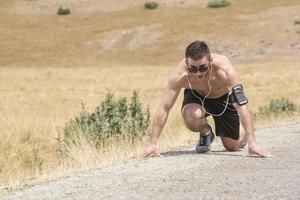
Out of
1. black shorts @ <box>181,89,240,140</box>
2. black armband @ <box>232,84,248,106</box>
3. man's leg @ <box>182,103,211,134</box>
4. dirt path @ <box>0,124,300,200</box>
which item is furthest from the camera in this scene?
black shorts @ <box>181,89,240,140</box>

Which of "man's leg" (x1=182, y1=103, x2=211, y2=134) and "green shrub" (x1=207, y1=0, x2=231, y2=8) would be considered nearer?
"man's leg" (x1=182, y1=103, x2=211, y2=134)

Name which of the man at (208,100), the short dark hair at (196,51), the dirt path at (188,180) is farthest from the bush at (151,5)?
the short dark hair at (196,51)

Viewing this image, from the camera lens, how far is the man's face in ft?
27.5

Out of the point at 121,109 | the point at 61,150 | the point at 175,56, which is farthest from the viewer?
the point at 175,56

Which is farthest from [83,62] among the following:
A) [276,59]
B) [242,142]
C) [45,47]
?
[242,142]

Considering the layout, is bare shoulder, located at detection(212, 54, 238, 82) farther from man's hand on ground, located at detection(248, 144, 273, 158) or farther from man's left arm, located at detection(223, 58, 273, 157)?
man's hand on ground, located at detection(248, 144, 273, 158)

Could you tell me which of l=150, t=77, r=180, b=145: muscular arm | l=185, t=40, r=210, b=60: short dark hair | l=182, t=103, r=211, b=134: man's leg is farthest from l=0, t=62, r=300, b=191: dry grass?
l=185, t=40, r=210, b=60: short dark hair

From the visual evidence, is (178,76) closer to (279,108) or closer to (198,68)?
(198,68)

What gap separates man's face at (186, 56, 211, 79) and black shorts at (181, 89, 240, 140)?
104 cm

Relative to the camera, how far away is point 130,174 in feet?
25.3

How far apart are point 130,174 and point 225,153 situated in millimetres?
2107

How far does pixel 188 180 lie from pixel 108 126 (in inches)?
220

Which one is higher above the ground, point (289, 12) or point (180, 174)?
point (289, 12)

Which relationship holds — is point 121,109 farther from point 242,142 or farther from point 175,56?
point 175,56
